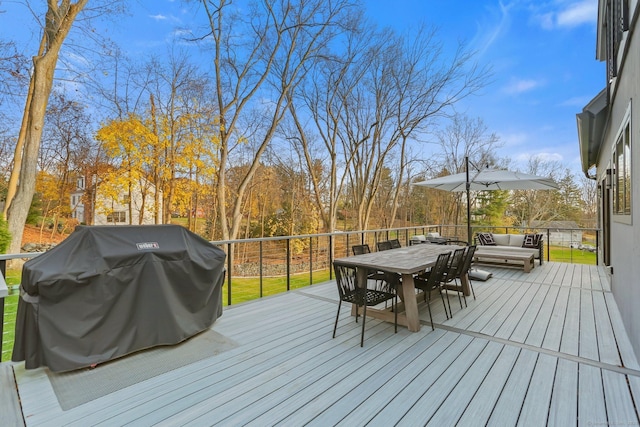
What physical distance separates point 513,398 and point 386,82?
431 inches

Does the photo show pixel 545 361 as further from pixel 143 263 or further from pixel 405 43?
pixel 405 43

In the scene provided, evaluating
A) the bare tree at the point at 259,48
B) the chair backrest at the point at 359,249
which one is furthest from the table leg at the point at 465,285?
the bare tree at the point at 259,48

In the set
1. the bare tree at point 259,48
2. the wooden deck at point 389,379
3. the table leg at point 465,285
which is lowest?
the wooden deck at point 389,379

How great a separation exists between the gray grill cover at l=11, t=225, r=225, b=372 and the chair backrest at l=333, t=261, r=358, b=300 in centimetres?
126

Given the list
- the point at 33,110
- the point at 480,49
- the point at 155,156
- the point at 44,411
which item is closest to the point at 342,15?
the point at 480,49

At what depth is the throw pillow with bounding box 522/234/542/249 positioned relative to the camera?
267 inches

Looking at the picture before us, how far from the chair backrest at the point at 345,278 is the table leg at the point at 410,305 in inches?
21.4

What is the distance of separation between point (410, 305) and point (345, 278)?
2.41 ft

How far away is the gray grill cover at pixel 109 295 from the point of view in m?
2.12

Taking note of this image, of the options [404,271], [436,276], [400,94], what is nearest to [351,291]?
[404,271]

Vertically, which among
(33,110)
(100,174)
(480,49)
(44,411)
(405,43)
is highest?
(405,43)

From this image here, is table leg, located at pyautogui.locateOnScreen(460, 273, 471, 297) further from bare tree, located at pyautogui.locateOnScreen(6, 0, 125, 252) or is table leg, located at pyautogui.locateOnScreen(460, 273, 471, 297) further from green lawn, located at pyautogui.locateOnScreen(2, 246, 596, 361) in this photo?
bare tree, located at pyautogui.locateOnScreen(6, 0, 125, 252)

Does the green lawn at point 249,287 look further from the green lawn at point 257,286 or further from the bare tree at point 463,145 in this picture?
the bare tree at point 463,145

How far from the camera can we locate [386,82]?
11.0 metres
